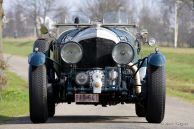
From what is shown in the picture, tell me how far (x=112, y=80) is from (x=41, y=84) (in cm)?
145

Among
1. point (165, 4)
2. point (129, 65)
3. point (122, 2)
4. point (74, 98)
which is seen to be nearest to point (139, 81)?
point (129, 65)

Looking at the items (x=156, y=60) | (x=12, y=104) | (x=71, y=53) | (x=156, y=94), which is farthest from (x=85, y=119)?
(x=12, y=104)

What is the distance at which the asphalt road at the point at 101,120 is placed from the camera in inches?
524

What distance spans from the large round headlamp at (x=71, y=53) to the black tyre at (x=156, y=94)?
1.50 m

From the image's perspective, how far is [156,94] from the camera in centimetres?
1405

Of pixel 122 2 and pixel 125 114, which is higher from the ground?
pixel 122 2

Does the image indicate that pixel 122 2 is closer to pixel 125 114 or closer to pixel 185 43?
pixel 185 43

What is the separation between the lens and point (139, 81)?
48.2ft

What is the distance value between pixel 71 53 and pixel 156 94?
1962 millimetres

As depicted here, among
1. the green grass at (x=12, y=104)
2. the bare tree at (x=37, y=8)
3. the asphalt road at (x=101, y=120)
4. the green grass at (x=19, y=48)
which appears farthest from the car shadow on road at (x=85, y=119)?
the bare tree at (x=37, y=8)

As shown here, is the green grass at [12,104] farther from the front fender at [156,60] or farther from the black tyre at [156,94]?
the front fender at [156,60]

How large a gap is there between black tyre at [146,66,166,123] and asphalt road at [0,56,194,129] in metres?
0.23

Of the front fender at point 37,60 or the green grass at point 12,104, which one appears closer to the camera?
the front fender at point 37,60

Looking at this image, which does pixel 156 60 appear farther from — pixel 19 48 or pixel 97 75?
pixel 19 48
